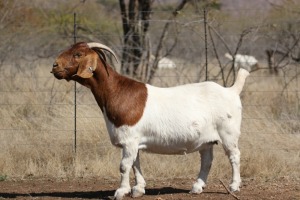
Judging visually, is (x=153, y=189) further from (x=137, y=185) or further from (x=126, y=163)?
(x=126, y=163)

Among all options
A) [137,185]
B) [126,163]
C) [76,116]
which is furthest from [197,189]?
[76,116]

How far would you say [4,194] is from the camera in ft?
32.7

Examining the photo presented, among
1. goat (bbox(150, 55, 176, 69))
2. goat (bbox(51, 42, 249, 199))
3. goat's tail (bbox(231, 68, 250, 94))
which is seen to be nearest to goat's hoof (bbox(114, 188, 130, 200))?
goat (bbox(51, 42, 249, 199))

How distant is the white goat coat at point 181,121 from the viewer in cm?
913

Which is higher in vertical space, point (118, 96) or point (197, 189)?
point (118, 96)

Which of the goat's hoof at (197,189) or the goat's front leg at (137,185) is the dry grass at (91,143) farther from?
the goat's front leg at (137,185)

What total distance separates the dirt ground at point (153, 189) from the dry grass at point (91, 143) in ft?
1.43

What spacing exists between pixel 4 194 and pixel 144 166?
2.58 metres

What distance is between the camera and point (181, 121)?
923cm

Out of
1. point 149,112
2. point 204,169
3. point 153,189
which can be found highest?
point 149,112

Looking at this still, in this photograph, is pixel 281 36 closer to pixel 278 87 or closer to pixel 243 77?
pixel 278 87

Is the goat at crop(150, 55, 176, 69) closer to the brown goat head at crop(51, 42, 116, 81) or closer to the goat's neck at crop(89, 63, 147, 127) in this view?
the goat's neck at crop(89, 63, 147, 127)

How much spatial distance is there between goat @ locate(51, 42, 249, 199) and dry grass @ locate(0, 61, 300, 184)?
2037 mm

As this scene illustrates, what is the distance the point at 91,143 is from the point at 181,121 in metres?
3.56
